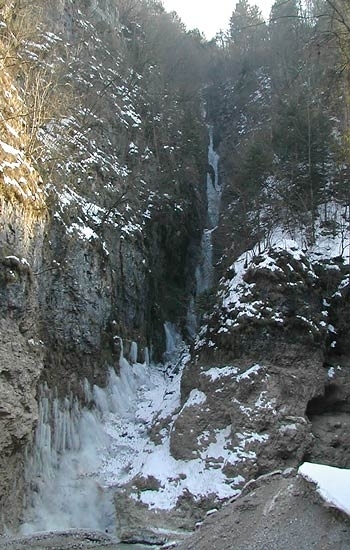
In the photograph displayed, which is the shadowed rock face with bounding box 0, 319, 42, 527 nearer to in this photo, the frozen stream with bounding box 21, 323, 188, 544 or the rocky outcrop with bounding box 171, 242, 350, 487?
the frozen stream with bounding box 21, 323, 188, 544

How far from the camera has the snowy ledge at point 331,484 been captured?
266 inches

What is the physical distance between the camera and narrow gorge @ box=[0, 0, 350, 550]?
1273 cm

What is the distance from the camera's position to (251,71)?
39.2 metres

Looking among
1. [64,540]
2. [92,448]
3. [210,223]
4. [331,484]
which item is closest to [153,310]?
[92,448]

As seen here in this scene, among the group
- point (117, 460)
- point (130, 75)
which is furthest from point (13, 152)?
point (130, 75)

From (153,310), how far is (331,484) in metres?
16.4

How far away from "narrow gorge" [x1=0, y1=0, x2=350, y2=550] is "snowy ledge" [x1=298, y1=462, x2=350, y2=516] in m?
0.05

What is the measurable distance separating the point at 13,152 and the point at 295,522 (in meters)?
10.5

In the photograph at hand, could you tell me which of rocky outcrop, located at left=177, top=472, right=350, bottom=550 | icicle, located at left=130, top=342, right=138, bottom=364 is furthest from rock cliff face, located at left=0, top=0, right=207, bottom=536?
rocky outcrop, located at left=177, top=472, right=350, bottom=550

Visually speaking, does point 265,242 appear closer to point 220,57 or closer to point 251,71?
point 251,71

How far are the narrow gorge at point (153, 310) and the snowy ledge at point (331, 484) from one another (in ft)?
0.15

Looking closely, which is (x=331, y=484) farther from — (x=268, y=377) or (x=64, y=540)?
(x=268, y=377)

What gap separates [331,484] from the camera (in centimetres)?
712

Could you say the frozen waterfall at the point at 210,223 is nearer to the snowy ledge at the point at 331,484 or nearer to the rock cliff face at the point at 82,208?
the rock cliff face at the point at 82,208
